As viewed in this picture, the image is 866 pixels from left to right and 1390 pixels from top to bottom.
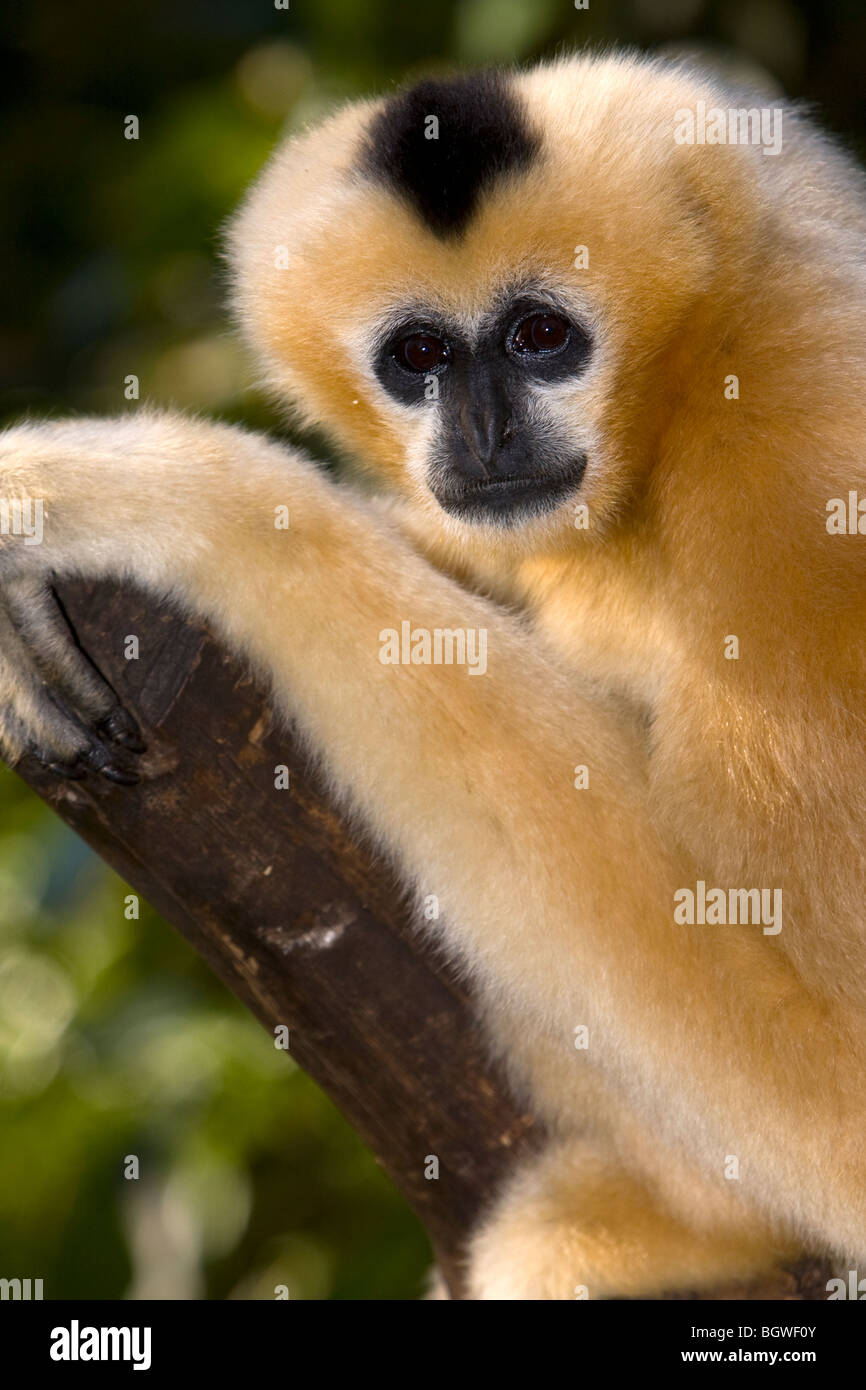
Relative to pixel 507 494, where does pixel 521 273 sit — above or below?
above

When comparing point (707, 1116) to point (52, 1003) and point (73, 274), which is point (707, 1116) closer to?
point (52, 1003)

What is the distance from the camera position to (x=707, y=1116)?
2.32 meters

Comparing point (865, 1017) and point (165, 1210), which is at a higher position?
point (865, 1017)

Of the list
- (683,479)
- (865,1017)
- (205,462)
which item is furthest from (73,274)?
(865,1017)

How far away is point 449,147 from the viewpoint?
8.31 feet

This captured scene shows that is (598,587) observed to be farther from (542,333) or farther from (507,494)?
(542,333)

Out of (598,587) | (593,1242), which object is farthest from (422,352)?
(593,1242)

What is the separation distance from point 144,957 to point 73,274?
7.29 feet

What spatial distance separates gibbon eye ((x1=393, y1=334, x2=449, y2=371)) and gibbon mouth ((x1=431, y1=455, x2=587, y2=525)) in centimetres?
22

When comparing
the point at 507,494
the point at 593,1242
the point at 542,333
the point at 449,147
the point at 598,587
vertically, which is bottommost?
the point at 593,1242

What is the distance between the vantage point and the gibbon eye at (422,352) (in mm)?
2656

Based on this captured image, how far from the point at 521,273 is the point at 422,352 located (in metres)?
0.25

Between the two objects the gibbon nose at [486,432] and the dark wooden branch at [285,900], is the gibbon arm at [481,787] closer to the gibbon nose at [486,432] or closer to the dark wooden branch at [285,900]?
the dark wooden branch at [285,900]

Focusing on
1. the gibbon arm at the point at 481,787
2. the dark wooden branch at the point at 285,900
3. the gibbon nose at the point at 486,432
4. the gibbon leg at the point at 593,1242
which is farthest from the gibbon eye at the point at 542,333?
the gibbon leg at the point at 593,1242
